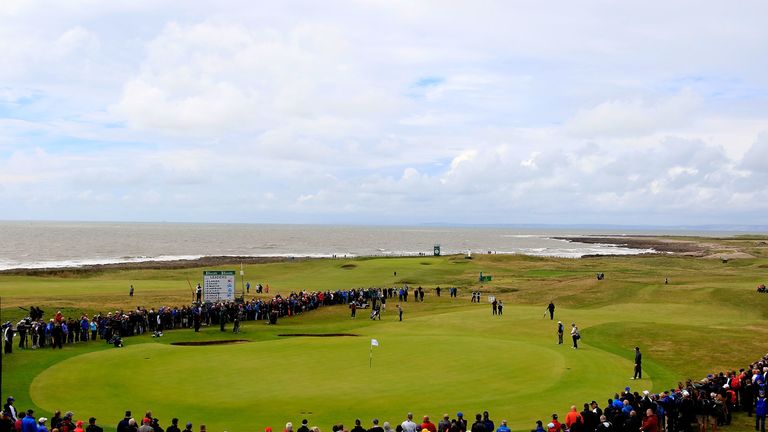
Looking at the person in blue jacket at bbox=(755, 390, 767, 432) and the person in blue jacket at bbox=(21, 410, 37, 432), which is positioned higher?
the person in blue jacket at bbox=(21, 410, 37, 432)

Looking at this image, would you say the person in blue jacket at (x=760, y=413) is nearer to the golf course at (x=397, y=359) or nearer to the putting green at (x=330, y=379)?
the golf course at (x=397, y=359)

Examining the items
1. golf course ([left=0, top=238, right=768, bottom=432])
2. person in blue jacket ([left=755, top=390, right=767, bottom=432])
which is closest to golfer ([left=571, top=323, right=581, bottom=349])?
golf course ([left=0, top=238, right=768, bottom=432])

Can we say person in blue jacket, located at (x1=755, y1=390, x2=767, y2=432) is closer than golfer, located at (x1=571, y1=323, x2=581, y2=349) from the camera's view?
Yes

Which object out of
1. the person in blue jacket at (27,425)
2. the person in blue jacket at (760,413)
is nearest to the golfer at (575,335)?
the person in blue jacket at (760,413)

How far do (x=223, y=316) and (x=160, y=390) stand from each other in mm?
18312

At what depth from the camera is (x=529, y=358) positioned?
104ft

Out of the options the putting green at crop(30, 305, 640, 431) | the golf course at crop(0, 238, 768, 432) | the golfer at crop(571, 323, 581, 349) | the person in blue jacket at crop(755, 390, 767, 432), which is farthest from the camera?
the golfer at crop(571, 323, 581, 349)

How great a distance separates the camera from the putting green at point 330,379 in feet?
73.1

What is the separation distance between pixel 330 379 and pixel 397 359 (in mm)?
5024

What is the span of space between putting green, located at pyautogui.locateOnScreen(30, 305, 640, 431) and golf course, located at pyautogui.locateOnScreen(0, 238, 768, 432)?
0.28 ft

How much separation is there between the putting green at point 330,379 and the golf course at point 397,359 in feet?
0.28

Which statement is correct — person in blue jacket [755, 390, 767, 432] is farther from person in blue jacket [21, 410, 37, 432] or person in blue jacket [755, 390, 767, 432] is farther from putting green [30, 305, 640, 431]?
person in blue jacket [21, 410, 37, 432]

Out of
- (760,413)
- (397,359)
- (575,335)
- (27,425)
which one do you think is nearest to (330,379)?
(397,359)

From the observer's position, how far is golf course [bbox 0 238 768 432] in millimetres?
22875
